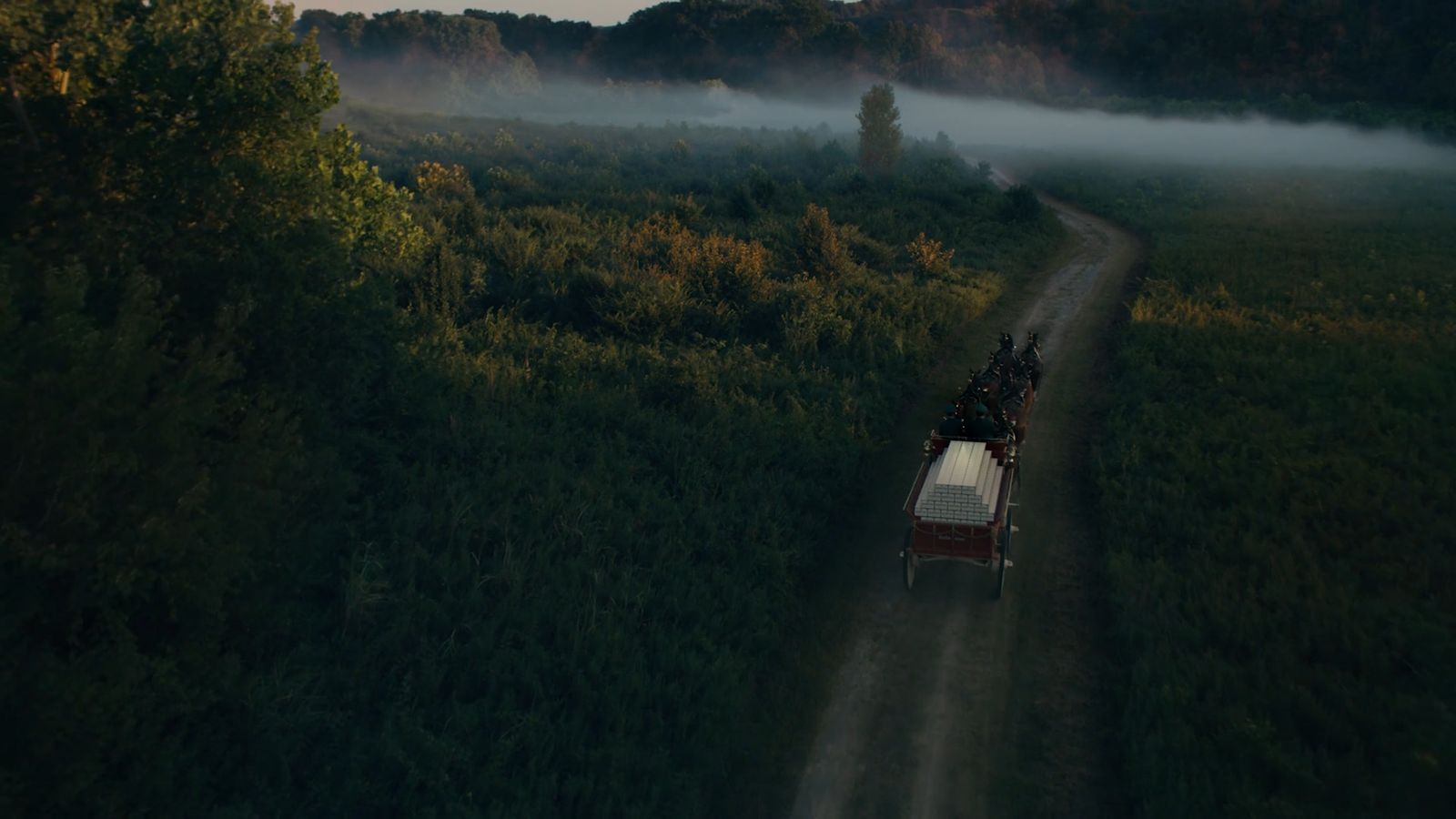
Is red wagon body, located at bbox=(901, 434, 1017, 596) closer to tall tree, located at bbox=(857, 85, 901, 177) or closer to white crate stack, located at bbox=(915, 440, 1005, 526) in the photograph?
white crate stack, located at bbox=(915, 440, 1005, 526)

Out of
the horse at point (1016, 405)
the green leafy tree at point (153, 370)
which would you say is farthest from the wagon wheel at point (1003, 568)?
the green leafy tree at point (153, 370)

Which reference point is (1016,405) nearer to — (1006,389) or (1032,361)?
(1006,389)

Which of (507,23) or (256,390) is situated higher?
(507,23)

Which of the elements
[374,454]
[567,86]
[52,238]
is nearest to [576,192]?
[374,454]

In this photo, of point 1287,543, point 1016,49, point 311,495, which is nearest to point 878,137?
point 1287,543

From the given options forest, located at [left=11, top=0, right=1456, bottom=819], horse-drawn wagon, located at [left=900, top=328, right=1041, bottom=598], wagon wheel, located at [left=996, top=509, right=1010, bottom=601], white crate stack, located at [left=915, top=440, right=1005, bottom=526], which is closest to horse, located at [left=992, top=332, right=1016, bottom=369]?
forest, located at [left=11, top=0, right=1456, bottom=819]

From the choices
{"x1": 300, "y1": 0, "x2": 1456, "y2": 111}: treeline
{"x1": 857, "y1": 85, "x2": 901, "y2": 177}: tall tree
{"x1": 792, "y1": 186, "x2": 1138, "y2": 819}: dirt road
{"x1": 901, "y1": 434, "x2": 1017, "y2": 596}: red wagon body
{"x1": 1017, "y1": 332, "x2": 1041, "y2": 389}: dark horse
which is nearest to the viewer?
{"x1": 792, "y1": 186, "x2": 1138, "y2": 819}: dirt road

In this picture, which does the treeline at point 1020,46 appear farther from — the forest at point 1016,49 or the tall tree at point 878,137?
the tall tree at point 878,137

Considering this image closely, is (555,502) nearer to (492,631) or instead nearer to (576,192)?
(492,631)
